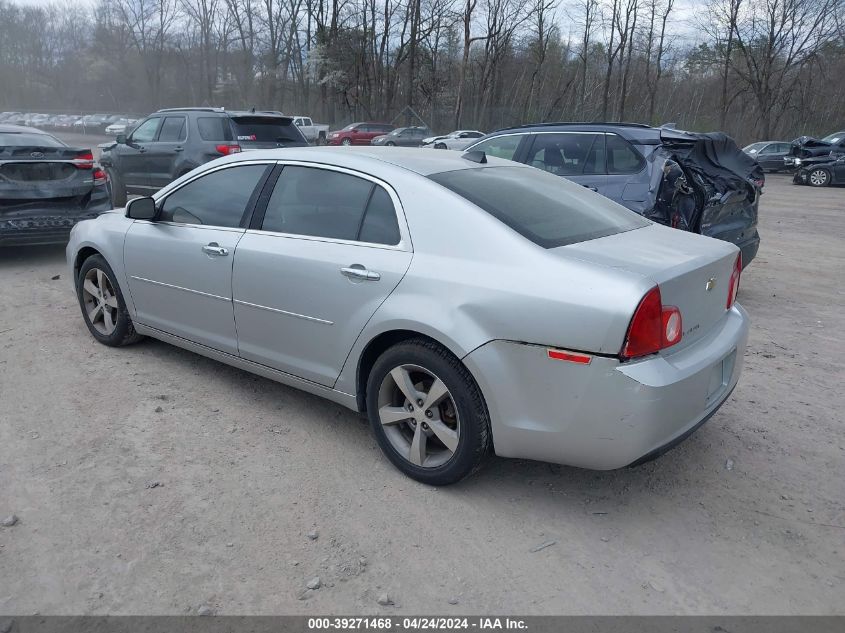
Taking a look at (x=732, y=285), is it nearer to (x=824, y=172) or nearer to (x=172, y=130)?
(x=172, y=130)

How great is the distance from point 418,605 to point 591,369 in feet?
3.64

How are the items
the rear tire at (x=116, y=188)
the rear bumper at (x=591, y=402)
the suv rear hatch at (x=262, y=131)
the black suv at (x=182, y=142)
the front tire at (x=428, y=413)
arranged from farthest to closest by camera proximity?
the rear tire at (x=116, y=188) < the suv rear hatch at (x=262, y=131) < the black suv at (x=182, y=142) < the front tire at (x=428, y=413) < the rear bumper at (x=591, y=402)

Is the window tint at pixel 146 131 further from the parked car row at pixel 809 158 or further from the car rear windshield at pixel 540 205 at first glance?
the parked car row at pixel 809 158

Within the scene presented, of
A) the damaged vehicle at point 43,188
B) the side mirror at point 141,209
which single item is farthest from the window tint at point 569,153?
the damaged vehicle at point 43,188

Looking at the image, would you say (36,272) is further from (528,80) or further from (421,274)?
(528,80)

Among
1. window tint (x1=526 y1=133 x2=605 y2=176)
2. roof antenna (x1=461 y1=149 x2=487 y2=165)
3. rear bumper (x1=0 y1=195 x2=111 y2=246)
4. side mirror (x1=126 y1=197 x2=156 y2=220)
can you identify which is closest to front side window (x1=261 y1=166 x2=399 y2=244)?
roof antenna (x1=461 y1=149 x2=487 y2=165)

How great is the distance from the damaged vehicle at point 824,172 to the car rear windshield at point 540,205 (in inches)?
873

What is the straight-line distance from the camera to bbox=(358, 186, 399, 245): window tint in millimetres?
3391

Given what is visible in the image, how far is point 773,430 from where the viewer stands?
13.1 feet

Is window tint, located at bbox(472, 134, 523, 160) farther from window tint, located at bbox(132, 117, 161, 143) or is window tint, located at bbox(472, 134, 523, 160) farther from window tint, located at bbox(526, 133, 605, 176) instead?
window tint, located at bbox(132, 117, 161, 143)

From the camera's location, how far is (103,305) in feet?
16.7

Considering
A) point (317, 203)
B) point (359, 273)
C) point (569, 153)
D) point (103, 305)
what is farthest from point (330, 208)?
point (569, 153)

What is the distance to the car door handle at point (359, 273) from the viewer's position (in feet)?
10.9

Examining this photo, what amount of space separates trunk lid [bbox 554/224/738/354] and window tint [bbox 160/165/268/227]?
2021 millimetres
